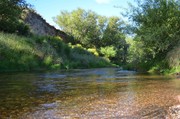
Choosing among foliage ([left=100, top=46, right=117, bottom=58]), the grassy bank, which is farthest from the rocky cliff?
the grassy bank

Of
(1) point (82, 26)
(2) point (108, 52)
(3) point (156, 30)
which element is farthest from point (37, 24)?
(3) point (156, 30)

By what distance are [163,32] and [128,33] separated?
11.4ft

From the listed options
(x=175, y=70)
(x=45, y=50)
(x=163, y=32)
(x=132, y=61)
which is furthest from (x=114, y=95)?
(x=45, y=50)

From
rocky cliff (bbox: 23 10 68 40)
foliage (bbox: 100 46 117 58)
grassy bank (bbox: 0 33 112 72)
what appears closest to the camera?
grassy bank (bbox: 0 33 112 72)

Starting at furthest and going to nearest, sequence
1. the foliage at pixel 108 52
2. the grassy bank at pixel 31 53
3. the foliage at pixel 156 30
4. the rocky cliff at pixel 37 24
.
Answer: the foliage at pixel 108 52 → the rocky cliff at pixel 37 24 → the grassy bank at pixel 31 53 → the foliage at pixel 156 30

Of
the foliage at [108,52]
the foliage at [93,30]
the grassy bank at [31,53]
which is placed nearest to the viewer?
the grassy bank at [31,53]

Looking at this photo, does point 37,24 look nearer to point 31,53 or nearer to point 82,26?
point 82,26

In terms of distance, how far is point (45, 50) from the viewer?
25.5 meters

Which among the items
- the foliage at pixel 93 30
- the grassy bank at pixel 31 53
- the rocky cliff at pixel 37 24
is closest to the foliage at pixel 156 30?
the grassy bank at pixel 31 53

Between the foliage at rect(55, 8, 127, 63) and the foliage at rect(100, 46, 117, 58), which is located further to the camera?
the foliage at rect(55, 8, 127, 63)

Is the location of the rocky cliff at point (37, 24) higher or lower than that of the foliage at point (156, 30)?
higher

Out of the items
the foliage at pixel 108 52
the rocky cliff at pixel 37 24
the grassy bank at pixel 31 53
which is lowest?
the grassy bank at pixel 31 53

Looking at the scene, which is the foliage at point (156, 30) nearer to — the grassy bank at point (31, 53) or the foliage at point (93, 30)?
the grassy bank at point (31, 53)

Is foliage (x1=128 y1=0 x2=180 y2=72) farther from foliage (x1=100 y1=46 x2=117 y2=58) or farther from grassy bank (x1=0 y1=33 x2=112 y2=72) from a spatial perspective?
foliage (x1=100 y1=46 x2=117 y2=58)
